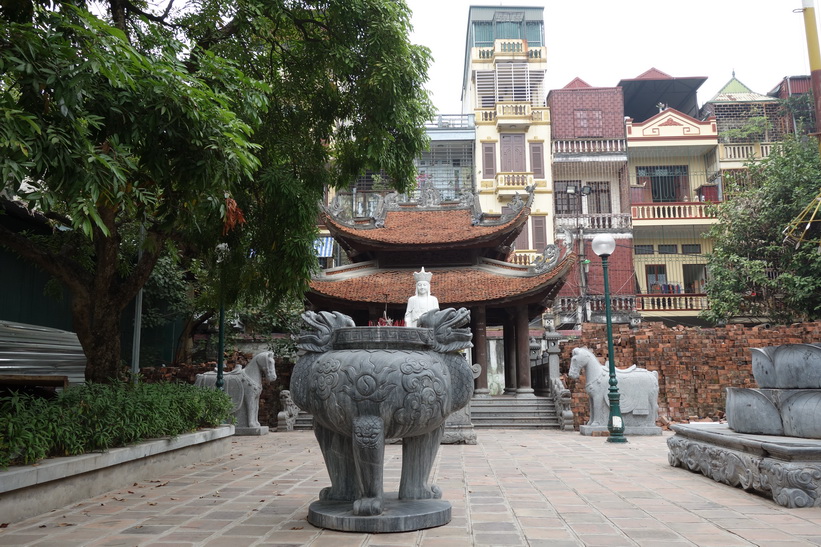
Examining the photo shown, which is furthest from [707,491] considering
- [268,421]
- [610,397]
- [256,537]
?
[268,421]

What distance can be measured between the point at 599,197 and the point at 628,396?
56.3 feet

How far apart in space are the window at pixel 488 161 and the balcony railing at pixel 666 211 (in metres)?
6.28

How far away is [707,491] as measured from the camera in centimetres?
597

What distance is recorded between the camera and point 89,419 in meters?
5.97

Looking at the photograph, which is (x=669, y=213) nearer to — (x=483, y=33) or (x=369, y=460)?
(x=483, y=33)

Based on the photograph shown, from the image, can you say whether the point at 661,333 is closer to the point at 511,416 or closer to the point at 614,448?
the point at 511,416

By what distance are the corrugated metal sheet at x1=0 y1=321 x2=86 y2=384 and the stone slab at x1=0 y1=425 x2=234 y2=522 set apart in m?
2.83

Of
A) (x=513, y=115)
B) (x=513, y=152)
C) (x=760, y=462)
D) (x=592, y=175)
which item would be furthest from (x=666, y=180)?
(x=760, y=462)

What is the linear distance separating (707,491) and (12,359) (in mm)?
9056

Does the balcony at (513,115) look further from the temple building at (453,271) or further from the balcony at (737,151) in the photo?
the temple building at (453,271)

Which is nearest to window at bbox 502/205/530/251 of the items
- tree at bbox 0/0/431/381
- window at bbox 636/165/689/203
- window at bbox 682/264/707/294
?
window at bbox 636/165/689/203

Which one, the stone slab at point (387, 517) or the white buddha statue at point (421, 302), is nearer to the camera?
the stone slab at point (387, 517)

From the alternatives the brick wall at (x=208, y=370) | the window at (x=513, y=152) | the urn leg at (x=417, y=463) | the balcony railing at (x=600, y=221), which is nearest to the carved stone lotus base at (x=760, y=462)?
the urn leg at (x=417, y=463)

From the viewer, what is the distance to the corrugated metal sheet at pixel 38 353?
8836 mm
